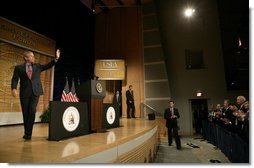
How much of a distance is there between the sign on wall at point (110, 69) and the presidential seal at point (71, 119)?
13.7ft

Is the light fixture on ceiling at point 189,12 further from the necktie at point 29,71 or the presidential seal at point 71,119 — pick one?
the necktie at point 29,71

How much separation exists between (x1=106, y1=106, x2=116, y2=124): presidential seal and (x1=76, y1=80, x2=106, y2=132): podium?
1.08 ft

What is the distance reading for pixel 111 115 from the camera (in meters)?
2.49

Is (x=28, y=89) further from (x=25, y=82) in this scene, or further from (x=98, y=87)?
(x=98, y=87)

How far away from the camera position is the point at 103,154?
1311 mm

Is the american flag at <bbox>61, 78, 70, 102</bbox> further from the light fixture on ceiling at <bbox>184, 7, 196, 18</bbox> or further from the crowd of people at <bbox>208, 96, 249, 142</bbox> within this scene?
the crowd of people at <bbox>208, 96, 249, 142</bbox>

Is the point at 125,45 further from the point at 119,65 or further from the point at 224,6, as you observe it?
the point at 224,6

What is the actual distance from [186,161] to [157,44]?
4.23 meters

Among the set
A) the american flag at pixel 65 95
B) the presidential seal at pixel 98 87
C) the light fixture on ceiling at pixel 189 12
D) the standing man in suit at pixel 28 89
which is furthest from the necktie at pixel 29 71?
the american flag at pixel 65 95

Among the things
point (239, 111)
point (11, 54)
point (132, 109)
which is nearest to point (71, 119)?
point (239, 111)

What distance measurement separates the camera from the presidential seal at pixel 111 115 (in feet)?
7.91

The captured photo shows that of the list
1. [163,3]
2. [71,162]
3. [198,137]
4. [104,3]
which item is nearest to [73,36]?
[104,3]

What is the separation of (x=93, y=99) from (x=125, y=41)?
4.58 metres

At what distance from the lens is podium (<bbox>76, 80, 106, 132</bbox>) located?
6.41 feet
